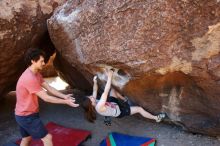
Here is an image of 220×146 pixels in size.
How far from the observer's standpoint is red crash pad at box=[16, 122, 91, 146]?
501 cm

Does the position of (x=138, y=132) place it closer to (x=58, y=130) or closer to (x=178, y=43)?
(x=58, y=130)

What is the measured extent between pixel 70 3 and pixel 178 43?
5.51ft

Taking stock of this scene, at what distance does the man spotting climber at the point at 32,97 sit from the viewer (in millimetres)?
3969

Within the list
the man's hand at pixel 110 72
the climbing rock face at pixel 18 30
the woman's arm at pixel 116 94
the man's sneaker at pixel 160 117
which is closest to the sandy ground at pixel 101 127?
the man's sneaker at pixel 160 117

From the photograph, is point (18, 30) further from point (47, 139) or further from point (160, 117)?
point (160, 117)

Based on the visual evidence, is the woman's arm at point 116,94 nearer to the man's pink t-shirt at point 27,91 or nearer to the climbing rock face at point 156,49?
the climbing rock face at point 156,49

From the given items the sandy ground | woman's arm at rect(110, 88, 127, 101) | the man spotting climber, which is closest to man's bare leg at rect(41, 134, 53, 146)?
the man spotting climber

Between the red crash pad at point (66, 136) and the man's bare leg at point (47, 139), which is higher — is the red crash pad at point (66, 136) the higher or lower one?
the lower one

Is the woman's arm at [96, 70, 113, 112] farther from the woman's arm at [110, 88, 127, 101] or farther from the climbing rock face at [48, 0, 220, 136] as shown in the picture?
the woman's arm at [110, 88, 127, 101]

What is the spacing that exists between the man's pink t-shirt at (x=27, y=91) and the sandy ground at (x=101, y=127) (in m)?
1.26

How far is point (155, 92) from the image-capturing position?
15.1 ft

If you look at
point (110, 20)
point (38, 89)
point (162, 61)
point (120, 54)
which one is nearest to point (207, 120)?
point (162, 61)

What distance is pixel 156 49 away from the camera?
4.06m

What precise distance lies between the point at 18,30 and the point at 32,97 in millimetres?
1603
